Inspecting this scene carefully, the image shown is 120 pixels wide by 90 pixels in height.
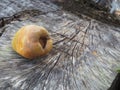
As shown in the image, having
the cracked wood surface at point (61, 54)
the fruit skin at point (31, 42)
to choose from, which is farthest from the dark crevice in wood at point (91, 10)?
the fruit skin at point (31, 42)

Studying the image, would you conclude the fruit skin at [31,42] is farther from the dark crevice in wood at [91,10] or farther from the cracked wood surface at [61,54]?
the dark crevice in wood at [91,10]

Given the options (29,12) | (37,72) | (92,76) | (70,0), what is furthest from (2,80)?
(70,0)

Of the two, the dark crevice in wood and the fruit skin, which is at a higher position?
the dark crevice in wood

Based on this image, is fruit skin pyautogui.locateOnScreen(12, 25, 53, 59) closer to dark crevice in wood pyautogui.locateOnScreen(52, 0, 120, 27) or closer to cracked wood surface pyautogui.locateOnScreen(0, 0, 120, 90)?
cracked wood surface pyautogui.locateOnScreen(0, 0, 120, 90)

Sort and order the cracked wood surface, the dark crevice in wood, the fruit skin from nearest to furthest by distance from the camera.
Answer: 1. the cracked wood surface
2. the fruit skin
3. the dark crevice in wood

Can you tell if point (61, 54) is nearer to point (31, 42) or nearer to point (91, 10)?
point (31, 42)

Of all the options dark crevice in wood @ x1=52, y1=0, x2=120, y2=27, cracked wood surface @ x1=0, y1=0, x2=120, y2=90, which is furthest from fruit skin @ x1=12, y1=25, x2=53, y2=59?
dark crevice in wood @ x1=52, y1=0, x2=120, y2=27

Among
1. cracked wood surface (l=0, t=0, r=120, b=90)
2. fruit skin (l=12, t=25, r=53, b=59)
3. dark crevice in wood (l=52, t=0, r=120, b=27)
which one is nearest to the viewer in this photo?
cracked wood surface (l=0, t=0, r=120, b=90)

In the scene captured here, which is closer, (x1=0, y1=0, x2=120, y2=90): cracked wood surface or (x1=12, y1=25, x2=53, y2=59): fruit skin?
(x1=0, y1=0, x2=120, y2=90): cracked wood surface

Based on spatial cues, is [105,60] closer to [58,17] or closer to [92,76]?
[92,76]
